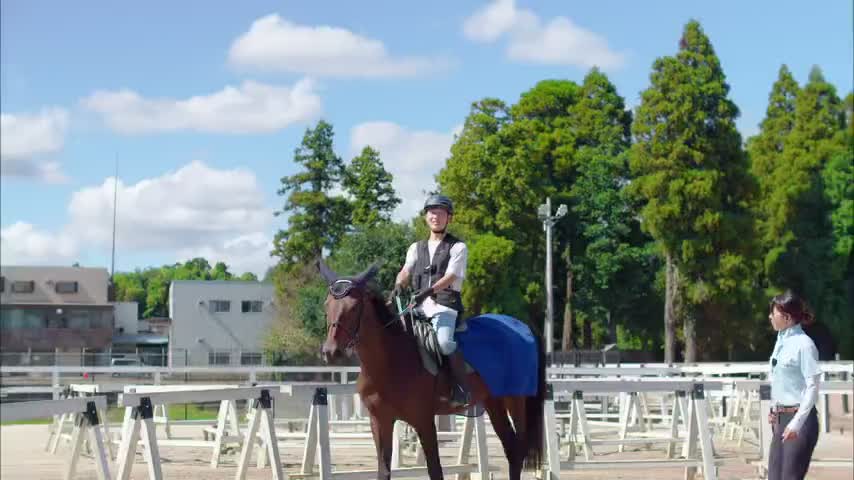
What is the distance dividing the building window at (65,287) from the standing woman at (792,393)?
238 ft

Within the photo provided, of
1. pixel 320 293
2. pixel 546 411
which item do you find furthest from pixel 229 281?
pixel 546 411

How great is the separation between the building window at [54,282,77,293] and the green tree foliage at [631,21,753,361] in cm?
4201

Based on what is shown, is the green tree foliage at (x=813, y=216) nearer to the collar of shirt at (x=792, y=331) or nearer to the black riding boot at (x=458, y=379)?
the black riding boot at (x=458, y=379)

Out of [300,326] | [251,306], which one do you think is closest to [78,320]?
[251,306]

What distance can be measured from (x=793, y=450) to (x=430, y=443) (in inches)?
113

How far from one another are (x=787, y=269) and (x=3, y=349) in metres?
45.3

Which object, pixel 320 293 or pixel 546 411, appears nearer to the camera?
pixel 546 411

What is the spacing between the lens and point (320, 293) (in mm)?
47750

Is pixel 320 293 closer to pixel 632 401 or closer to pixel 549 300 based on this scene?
pixel 549 300

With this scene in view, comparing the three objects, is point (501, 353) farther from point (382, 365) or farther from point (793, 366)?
point (793, 366)

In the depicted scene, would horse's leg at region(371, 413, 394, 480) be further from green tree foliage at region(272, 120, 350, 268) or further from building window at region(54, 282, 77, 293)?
building window at region(54, 282, 77, 293)

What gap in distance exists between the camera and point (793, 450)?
830 centimetres

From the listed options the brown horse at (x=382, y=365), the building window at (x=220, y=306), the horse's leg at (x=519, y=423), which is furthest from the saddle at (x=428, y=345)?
the building window at (x=220, y=306)

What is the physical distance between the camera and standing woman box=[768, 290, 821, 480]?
8.25 m
